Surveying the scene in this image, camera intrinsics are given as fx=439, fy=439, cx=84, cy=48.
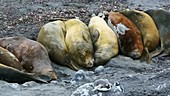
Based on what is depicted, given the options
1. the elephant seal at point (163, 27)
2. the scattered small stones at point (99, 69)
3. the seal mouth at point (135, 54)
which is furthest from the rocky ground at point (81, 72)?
the elephant seal at point (163, 27)

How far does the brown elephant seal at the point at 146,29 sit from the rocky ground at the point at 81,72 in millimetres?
289

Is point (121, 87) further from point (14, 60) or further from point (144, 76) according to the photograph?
point (14, 60)

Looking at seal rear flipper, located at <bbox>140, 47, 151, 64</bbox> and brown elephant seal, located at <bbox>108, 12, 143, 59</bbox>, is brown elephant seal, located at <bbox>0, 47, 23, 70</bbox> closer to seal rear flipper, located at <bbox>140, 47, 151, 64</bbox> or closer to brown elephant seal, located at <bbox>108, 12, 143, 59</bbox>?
brown elephant seal, located at <bbox>108, 12, 143, 59</bbox>

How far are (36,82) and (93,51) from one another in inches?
69.4

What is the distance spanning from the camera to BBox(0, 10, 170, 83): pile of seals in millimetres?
7062

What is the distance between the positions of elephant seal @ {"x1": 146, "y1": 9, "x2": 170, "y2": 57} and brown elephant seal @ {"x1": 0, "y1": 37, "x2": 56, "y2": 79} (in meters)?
2.13

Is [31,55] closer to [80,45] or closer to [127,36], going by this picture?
[80,45]

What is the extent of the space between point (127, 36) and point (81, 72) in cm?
191

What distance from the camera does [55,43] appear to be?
25.2 ft

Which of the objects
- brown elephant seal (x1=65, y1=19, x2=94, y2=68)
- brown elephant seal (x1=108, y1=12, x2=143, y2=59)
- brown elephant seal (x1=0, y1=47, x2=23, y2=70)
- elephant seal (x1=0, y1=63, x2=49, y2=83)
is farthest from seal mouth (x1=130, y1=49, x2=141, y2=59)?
elephant seal (x1=0, y1=63, x2=49, y2=83)

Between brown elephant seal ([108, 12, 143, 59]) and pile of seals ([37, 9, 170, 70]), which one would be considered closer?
pile of seals ([37, 9, 170, 70])

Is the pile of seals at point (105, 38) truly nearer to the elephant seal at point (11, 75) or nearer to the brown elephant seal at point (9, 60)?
the brown elephant seal at point (9, 60)

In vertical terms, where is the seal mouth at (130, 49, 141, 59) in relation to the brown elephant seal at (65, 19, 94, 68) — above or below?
below

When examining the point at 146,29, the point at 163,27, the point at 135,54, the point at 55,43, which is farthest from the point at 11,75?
the point at 163,27
